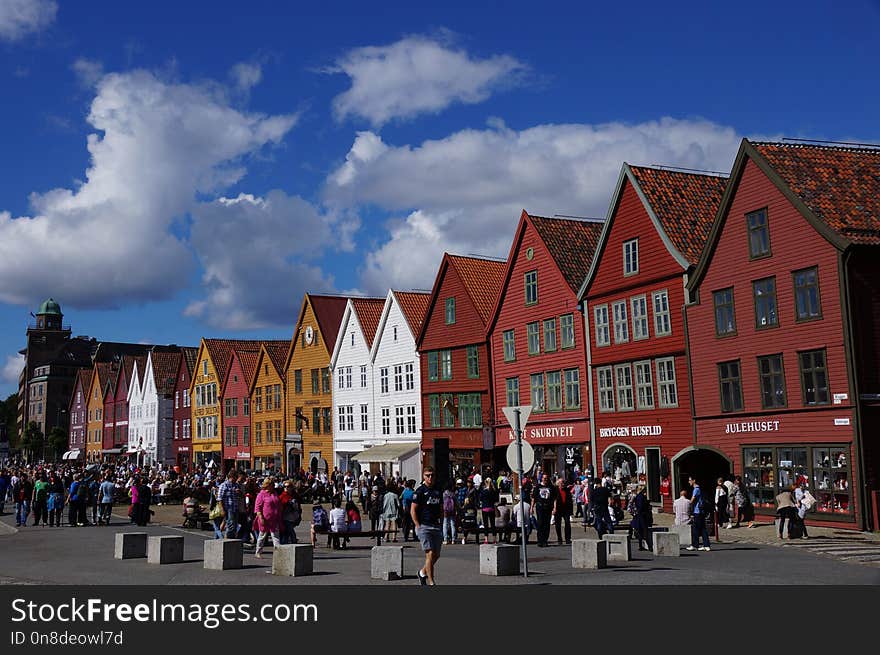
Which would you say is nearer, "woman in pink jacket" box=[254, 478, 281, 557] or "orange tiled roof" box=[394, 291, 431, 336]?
"woman in pink jacket" box=[254, 478, 281, 557]

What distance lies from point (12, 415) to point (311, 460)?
134 meters

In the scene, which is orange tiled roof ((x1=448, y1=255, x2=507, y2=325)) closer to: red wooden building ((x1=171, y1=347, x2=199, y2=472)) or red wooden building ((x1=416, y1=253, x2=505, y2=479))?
red wooden building ((x1=416, y1=253, x2=505, y2=479))

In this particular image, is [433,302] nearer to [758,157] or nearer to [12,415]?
[758,157]

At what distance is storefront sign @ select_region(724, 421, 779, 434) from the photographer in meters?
29.4

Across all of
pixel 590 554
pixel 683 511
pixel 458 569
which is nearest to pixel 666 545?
pixel 683 511

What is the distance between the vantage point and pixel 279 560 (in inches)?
680

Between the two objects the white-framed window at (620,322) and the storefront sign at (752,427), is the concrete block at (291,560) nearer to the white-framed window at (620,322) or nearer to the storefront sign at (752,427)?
the storefront sign at (752,427)

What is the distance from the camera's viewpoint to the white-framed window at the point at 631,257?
118ft

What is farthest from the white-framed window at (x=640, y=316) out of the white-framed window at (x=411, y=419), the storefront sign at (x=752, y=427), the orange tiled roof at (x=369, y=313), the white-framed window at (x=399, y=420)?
the orange tiled roof at (x=369, y=313)

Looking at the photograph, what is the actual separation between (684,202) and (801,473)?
41.1 feet

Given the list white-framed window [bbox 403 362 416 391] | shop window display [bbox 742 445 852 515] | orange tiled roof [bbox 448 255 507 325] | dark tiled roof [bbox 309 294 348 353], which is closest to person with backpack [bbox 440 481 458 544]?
shop window display [bbox 742 445 852 515]

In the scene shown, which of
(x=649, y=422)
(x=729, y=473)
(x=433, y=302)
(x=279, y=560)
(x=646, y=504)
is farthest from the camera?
(x=433, y=302)

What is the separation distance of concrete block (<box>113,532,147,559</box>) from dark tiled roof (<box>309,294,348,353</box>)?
132ft
